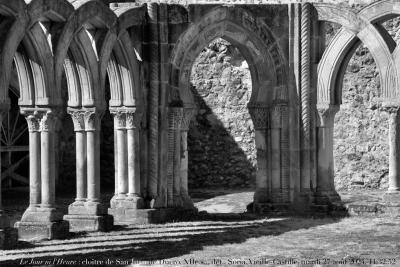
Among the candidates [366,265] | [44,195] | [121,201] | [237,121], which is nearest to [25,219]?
[44,195]

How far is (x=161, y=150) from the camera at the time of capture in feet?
53.6

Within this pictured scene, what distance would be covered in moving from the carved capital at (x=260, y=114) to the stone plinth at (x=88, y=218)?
13.2ft

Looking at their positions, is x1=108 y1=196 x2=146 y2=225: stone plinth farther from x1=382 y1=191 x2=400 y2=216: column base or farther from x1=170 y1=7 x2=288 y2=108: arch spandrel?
x1=382 y1=191 x2=400 y2=216: column base

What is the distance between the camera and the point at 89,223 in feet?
46.6

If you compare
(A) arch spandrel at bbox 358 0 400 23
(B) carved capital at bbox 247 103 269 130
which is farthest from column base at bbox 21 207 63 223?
(A) arch spandrel at bbox 358 0 400 23

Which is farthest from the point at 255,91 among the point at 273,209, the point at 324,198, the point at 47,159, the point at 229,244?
the point at 47,159

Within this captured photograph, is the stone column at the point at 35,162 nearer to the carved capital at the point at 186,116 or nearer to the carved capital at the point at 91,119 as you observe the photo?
the carved capital at the point at 91,119

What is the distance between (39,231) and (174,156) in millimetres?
4254

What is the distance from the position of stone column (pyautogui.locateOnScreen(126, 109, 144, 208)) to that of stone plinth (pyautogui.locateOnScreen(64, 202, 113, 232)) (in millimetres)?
1487

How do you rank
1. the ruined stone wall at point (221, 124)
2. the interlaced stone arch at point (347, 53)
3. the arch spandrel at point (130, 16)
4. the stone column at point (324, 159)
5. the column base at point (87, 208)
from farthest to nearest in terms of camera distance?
1. the ruined stone wall at point (221, 124)
2. the stone column at point (324, 159)
3. the interlaced stone arch at point (347, 53)
4. the arch spandrel at point (130, 16)
5. the column base at point (87, 208)

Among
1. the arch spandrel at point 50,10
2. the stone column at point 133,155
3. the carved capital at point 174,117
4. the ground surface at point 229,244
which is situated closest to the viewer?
the ground surface at point 229,244

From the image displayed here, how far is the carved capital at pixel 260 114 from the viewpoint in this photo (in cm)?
1703

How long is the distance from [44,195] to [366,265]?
490 cm

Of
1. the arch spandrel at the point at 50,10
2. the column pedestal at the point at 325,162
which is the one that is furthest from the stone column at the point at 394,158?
the arch spandrel at the point at 50,10
